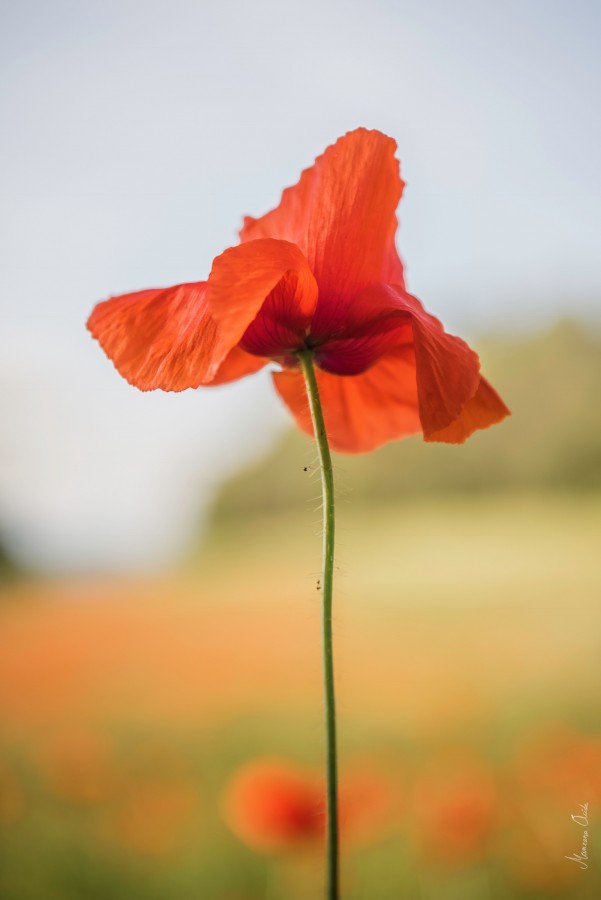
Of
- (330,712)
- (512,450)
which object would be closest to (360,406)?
(330,712)

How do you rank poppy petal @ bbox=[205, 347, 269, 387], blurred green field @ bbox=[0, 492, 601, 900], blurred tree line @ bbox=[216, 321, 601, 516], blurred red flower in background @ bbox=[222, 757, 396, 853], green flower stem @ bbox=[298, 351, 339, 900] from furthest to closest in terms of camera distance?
blurred tree line @ bbox=[216, 321, 601, 516] < blurred green field @ bbox=[0, 492, 601, 900] < blurred red flower in background @ bbox=[222, 757, 396, 853] < poppy petal @ bbox=[205, 347, 269, 387] < green flower stem @ bbox=[298, 351, 339, 900]

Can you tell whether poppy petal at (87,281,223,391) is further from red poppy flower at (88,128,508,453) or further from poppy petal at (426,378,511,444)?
poppy petal at (426,378,511,444)

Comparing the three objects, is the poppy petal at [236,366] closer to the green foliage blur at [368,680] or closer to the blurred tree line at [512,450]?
the green foliage blur at [368,680]

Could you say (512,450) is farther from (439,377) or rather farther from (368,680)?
(439,377)

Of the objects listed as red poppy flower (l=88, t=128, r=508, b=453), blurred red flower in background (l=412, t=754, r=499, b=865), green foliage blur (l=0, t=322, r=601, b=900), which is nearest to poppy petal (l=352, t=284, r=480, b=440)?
red poppy flower (l=88, t=128, r=508, b=453)

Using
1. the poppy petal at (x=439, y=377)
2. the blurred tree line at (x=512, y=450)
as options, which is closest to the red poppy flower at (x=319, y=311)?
the poppy petal at (x=439, y=377)

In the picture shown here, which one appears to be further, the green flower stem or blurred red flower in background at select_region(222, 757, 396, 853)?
blurred red flower in background at select_region(222, 757, 396, 853)

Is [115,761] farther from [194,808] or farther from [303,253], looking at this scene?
[303,253]
